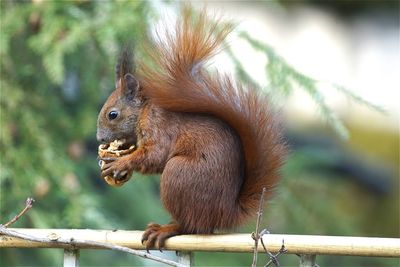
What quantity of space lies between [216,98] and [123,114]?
0.26 metres

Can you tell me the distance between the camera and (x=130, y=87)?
1.78m

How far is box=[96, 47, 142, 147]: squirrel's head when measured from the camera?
1776mm

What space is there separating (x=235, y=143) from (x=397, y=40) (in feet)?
12.7

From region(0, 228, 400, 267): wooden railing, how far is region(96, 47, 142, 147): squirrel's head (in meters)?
0.31

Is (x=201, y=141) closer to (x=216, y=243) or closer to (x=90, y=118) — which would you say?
(x=216, y=243)

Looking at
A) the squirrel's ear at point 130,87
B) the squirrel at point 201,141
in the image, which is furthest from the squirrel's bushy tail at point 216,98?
the squirrel's ear at point 130,87

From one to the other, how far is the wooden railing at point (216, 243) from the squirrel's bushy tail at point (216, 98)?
169mm

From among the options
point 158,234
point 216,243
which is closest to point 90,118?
point 158,234

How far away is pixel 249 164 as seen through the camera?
1.63 m

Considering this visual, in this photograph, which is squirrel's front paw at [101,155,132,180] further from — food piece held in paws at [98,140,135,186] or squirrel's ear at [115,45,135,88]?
squirrel's ear at [115,45,135,88]

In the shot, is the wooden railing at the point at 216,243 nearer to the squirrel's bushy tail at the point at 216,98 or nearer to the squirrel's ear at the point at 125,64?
the squirrel's bushy tail at the point at 216,98

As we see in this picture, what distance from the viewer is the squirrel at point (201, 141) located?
1.59 meters

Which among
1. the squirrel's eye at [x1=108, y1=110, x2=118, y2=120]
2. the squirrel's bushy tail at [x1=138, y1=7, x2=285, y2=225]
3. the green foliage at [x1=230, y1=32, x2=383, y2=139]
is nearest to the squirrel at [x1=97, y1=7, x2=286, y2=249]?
the squirrel's bushy tail at [x1=138, y1=7, x2=285, y2=225]

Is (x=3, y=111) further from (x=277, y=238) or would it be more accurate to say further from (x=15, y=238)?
(x=277, y=238)
